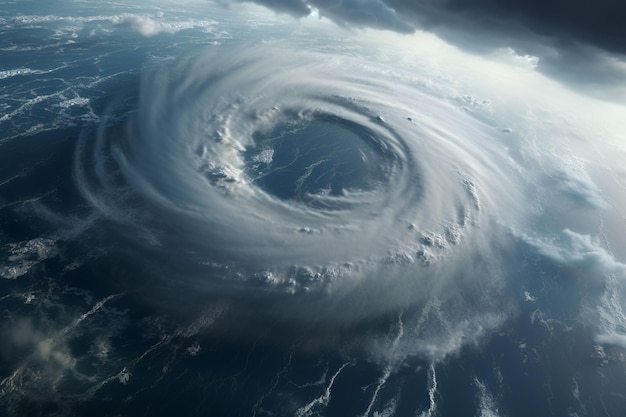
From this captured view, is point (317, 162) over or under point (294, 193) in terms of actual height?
over

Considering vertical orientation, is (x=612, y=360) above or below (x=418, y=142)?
below

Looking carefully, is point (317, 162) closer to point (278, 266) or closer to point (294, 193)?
point (294, 193)

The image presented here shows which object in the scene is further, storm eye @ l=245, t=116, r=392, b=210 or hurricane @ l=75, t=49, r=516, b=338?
storm eye @ l=245, t=116, r=392, b=210

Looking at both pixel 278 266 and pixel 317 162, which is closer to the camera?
pixel 278 266

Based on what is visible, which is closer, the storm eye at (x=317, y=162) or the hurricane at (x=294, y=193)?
the hurricane at (x=294, y=193)

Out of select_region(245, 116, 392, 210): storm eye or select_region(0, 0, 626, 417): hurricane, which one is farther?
select_region(245, 116, 392, 210): storm eye

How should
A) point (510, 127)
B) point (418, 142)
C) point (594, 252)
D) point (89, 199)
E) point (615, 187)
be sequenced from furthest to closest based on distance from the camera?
point (510, 127) < point (615, 187) < point (418, 142) < point (594, 252) < point (89, 199)

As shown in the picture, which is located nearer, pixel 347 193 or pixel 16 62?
pixel 347 193

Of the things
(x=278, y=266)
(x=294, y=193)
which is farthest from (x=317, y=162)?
(x=278, y=266)

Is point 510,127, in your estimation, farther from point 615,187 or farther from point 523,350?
point 523,350

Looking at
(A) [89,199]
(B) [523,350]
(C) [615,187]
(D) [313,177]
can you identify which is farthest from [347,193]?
(C) [615,187]

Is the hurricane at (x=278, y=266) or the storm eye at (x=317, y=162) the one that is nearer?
the hurricane at (x=278, y=266)
